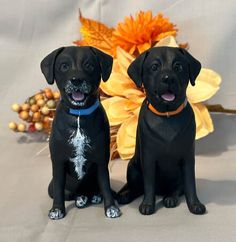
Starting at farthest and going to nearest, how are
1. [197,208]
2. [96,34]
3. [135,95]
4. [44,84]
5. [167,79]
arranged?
[44,84] < [96,34] < [135,95] < [197,208] < [167,79]

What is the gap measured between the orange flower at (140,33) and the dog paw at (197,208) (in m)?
0.47

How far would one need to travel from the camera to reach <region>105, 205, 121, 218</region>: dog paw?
117 cm

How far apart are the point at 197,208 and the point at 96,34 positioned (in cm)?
65

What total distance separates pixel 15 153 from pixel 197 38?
65 cm

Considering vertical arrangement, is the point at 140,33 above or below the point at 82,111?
above

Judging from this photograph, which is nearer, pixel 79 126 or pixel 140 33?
pixel 79 126

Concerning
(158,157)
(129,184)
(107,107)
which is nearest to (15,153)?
(107,107)

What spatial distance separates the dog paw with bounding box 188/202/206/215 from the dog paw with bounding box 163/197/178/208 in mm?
42

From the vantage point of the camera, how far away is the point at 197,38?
1.68 m

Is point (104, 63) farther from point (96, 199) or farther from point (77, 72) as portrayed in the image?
point (96, 199)

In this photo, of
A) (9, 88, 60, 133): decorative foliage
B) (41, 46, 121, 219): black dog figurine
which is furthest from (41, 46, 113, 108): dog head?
(9, 88, 60, 133): decorative foliage

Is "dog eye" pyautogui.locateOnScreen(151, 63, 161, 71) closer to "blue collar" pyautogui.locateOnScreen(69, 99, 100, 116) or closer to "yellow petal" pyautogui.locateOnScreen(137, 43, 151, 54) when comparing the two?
"blue collar" pyautogui.locateOnScreen(69, 99, 100, 116)

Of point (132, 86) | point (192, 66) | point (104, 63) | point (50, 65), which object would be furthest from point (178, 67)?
point (132, 86)

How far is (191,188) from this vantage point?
1183 mm
